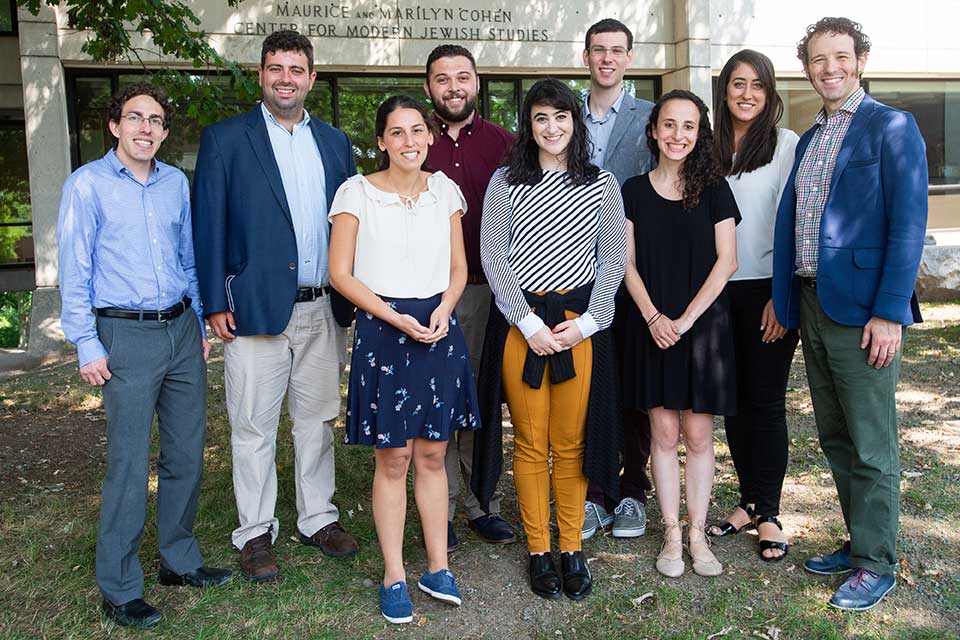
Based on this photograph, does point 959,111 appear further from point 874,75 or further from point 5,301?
point 5,301

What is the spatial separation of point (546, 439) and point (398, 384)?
723 mm

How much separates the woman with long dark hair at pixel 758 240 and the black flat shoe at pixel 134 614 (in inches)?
103

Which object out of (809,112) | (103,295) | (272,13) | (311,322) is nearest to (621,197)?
(311,322)

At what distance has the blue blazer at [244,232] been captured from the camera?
12.2ft

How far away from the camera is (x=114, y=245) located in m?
3.36

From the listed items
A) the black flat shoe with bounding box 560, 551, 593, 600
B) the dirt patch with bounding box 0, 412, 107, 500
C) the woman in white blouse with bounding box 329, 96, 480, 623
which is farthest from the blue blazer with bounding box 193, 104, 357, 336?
the dirt patch with bounding box 0, 412, 107, 500

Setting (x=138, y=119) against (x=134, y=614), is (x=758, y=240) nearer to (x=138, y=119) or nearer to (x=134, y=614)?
(x=138, y=119)

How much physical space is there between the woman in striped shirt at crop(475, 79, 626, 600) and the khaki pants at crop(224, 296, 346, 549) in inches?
33.3

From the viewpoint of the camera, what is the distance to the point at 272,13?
10.5m

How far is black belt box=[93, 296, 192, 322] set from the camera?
337 centimetres

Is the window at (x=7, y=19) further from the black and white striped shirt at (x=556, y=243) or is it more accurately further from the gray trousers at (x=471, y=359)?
the black and white striped shirt at (x=556, y=243)

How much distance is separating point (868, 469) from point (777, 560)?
66cm

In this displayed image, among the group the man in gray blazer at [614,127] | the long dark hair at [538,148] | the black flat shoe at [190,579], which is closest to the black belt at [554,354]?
the long dark hair at [538,148]

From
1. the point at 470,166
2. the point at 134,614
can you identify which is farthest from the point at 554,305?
the point at 134,614
